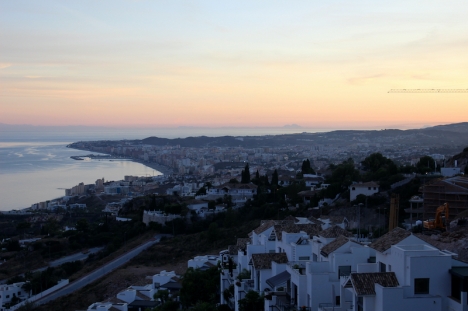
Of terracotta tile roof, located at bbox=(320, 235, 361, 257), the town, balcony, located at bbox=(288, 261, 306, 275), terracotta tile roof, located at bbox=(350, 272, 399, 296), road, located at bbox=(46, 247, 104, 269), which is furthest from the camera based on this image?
road, located at bbox=(46, 247, 104, 269)

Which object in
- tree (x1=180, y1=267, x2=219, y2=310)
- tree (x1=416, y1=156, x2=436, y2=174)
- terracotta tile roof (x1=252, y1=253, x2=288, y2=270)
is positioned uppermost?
tree (x1=416, y1=156, x2=436, y2=174)

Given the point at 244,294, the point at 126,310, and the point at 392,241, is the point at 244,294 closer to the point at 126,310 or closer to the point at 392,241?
the point at 392,241

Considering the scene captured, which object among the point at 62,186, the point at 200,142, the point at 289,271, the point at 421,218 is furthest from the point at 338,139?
the point at 289,271

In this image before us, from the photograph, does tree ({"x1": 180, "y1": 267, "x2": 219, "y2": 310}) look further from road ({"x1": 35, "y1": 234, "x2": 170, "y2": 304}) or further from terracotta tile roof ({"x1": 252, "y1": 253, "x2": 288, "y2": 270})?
road ({"x1": 35, "y1": 234, "x2": 170, "y2": 304})

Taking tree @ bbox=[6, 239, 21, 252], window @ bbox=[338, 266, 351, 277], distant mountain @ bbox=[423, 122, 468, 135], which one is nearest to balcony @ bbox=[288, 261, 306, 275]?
window @ bbox=[338, 266, 351, 277]

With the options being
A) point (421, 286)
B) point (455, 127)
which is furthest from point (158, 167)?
point (421, 286)

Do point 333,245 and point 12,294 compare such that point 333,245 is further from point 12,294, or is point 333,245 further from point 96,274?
point 12,294

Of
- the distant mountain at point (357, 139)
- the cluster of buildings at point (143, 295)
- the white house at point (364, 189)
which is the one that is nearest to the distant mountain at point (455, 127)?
the distant mountain at point (357, 139)
